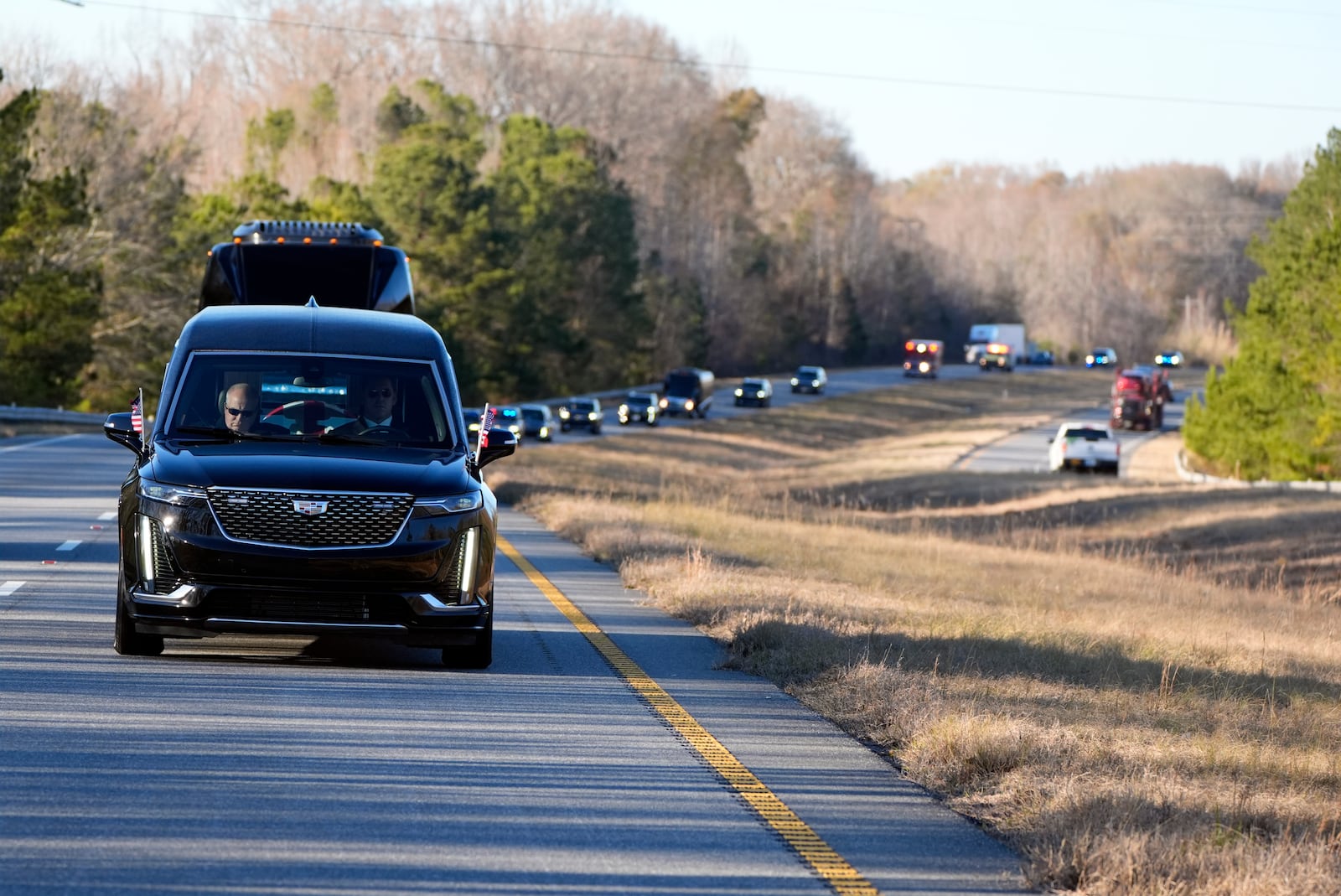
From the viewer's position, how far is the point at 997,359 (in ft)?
488

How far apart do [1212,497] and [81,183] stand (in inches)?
1376

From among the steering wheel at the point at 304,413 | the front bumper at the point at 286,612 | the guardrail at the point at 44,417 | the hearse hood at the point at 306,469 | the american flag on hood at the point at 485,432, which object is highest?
the steering wheel at the point at 304,413

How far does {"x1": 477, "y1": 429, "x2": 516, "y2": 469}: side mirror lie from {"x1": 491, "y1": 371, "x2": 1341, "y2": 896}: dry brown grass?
2016 millimetres

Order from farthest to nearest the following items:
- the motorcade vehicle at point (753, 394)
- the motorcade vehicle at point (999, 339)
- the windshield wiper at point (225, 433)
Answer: the motorcade vehicle at point (999, 339), the motorcade vehicle at point (753, 394), the windshield wiper at point (225, 433)

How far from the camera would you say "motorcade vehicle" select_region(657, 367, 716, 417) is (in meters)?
90.8

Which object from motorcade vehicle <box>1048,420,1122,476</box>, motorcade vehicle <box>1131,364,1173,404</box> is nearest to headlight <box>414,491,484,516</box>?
motorcade vehicle <box>1048,420,1122,476</box>

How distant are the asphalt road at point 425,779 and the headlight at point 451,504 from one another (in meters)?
0.95

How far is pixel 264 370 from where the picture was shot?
11367mm

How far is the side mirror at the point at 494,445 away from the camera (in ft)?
37.5

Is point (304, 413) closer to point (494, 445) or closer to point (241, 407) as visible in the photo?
point (241, 407)

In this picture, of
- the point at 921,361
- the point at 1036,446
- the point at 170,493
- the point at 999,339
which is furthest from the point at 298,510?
the point at 999,339

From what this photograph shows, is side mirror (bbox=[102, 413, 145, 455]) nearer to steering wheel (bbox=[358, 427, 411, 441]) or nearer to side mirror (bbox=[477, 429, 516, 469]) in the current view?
steering wheel (bbox=[358, 427, 411, 441])

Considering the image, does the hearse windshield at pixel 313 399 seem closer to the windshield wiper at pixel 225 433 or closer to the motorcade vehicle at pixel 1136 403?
the windshield wiper at pixel 225 433

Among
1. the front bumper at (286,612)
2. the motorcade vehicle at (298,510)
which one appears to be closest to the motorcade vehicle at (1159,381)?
the motorcade vehicle at (298,510)
